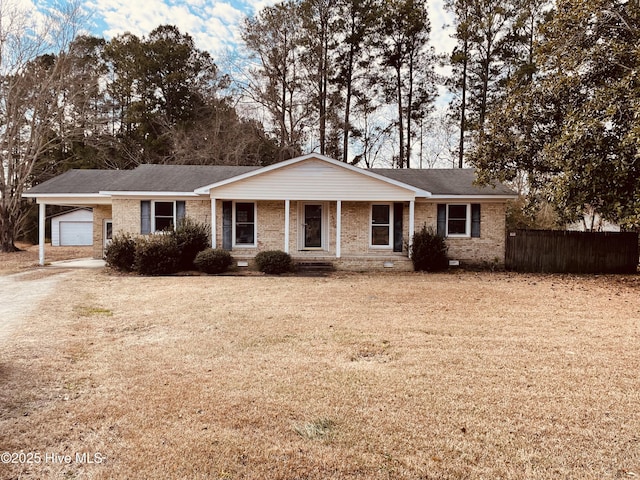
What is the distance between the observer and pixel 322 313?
7.91 metres

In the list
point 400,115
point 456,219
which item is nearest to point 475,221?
point 456,219

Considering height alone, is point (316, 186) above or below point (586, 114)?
below

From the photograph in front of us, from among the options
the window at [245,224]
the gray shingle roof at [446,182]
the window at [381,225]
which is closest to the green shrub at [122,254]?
the window at [245,224]

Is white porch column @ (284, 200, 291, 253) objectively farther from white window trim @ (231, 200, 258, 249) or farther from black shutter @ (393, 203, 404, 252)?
black shutter @ (393, 203, 404, 252)

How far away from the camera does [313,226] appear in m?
16.9

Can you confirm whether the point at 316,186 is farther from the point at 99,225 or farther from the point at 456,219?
the point at 99,225

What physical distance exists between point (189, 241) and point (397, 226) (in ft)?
27.9

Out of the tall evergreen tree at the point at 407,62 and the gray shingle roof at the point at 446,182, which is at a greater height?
the tall evergreen tree at the point at 407,62

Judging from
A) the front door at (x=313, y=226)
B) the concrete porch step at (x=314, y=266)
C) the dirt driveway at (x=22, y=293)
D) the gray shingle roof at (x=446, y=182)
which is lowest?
the dirt driveway at (x=22, y=293)

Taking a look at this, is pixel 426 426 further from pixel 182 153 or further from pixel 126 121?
pixel 126 121

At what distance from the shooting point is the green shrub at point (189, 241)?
14.3 meters

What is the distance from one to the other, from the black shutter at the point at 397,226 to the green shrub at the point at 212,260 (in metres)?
7.01

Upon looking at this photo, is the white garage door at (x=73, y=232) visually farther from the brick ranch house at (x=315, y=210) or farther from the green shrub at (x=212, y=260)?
the green shrub at (x=212, y=260)

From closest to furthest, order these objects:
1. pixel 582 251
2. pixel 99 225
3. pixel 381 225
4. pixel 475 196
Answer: pixel 475 196 < pixel 582 251 < pixel 381 225 < pixel 99 225
